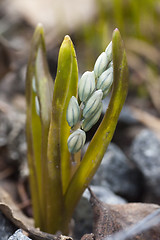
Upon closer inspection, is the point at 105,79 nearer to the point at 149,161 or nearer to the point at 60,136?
the point at 60,136

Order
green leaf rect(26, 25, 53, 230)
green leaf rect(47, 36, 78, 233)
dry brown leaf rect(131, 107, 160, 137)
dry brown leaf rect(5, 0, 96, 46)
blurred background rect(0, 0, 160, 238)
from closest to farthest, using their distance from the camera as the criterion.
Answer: green leaf rect(47, 36, 78, 233)
green leaf rect(26, 25, 53, 230)
blurred background rect(0, 0, 160, 238)
dry brown leaf rect(131, 107, 160, 137)
dry brown leaf rect(5, 0, 96, 46)

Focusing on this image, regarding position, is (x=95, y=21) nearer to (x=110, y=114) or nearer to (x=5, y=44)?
(x=5, y=44)

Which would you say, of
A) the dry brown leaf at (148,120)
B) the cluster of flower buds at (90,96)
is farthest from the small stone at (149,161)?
the cluster of flower buds at (90,96)

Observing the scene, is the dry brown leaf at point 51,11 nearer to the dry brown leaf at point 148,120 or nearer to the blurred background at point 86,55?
the blurred background at point 86,55

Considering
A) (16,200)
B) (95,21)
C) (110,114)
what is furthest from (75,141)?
(95,21)

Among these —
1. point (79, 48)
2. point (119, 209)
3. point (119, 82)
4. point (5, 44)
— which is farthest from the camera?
point (79, 48)

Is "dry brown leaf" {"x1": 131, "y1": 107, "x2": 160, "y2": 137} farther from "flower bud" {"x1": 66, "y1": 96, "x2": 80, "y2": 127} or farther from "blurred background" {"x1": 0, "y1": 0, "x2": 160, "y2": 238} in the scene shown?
"flower bud" {"x1": 66, "y1": 96, "x2": 80, "y2": 127}

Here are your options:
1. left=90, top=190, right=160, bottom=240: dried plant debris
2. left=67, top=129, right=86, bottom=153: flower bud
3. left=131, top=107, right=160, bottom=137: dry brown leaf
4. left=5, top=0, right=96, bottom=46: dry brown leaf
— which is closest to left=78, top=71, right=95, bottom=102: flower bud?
left=67, top=129, right=86, bottom=153: flower bud
